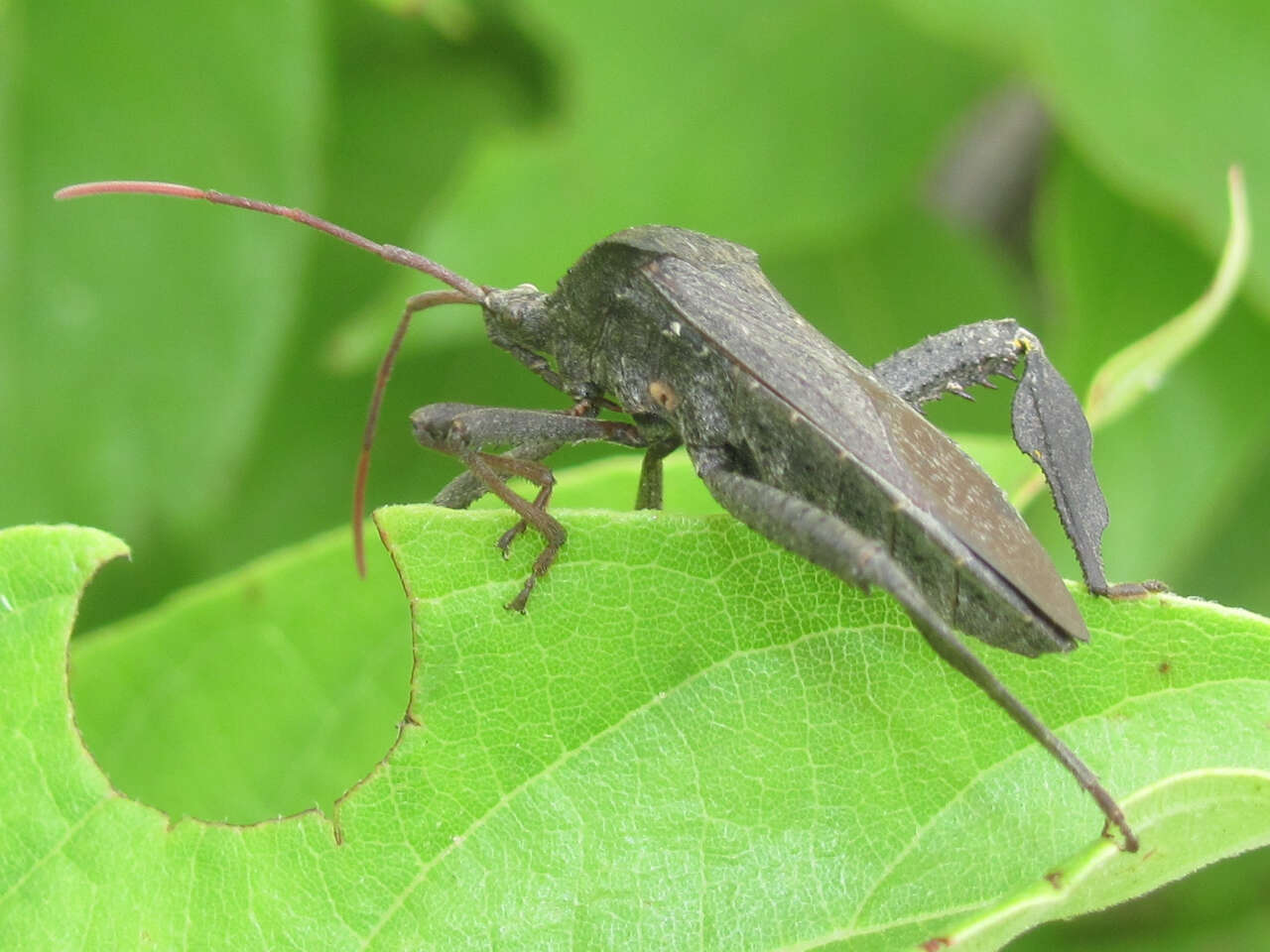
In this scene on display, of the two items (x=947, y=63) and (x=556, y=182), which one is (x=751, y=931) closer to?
(x=556, y=182)

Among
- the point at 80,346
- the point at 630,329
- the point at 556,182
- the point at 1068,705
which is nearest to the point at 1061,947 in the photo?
the point at 1068,705

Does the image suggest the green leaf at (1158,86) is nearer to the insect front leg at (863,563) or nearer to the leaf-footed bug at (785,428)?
the leaf-footed bug at (785,428)

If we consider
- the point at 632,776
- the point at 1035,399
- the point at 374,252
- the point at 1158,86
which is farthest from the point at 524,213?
the point at 632,776

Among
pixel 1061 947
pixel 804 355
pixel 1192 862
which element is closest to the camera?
pixel 1192 862

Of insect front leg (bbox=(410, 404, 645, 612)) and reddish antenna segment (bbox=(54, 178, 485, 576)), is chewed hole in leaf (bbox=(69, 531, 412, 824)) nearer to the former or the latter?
reddish antenna segment (bbox=(54, 178, 485, 576))

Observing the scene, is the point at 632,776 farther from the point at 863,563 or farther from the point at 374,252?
the point at 374,252

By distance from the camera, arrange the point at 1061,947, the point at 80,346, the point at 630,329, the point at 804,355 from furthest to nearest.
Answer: the point at 1061,947
the point at 80,346
the point at 630,329
the point at 804,355

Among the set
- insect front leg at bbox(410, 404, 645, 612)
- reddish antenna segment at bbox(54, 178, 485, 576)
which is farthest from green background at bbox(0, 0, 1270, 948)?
insect front leg at bbox(410, 404, 645, 612)
